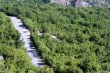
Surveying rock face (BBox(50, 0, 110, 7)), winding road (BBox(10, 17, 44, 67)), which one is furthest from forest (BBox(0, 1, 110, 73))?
rock face (BBox(50, 0, 110, 7))

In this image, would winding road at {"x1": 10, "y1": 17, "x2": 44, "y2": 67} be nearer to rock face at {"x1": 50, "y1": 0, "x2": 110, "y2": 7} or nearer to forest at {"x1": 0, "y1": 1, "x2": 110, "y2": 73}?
forest at {"x1": 0, "y1": 1, "x2": 110, "y2": 73}

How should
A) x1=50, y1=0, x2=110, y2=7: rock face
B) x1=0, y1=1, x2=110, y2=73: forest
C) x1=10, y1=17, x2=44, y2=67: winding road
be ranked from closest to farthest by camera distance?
x1=0, y1=1, x2=110, y2=73: forest → x1=10, y1=17, x2=44, y2=67: winding road → x1=50, y1=0, x2=110, y2=7: rock face

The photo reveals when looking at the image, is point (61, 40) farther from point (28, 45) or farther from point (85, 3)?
point (85, 3)

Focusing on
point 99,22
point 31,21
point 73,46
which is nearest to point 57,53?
point 73,46

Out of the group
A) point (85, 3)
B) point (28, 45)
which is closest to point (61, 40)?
point (28, 45)

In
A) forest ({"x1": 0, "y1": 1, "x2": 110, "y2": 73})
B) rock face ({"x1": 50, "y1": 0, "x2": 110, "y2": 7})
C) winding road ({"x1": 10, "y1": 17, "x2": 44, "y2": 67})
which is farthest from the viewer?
rock face ({"x1": 50, "y1": 0, "x2": 110, "y2": 7})

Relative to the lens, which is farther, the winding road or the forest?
the winding road

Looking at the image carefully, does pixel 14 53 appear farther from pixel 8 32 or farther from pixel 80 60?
pixel 8 32

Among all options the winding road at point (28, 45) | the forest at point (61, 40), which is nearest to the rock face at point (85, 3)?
the forest at point (61, 40)
